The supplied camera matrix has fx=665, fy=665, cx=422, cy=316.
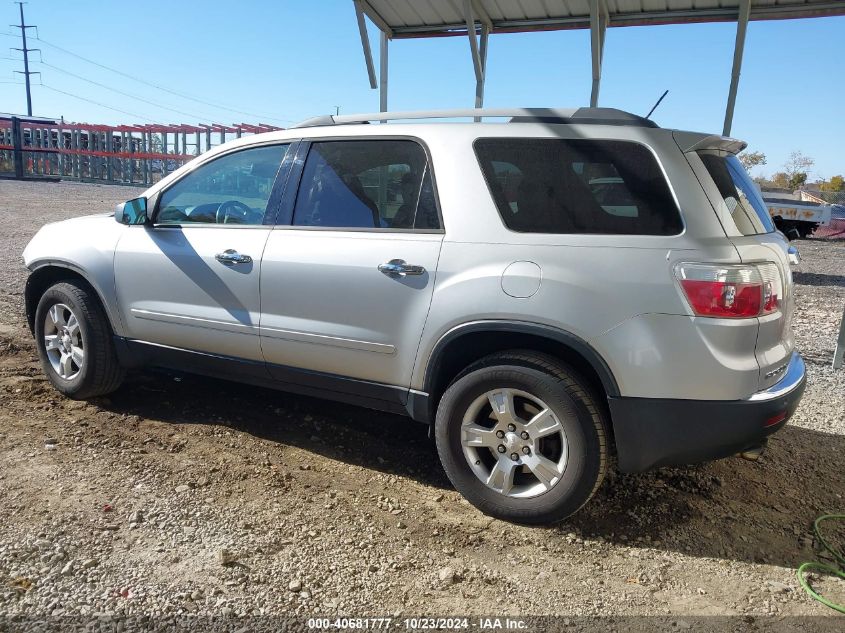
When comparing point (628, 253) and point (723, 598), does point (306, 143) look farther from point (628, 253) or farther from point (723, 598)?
point (723, 598)

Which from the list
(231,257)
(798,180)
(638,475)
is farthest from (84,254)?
(798,180)

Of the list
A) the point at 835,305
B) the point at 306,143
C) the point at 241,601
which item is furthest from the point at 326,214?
the point at 835,305

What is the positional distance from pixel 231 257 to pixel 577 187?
196cm

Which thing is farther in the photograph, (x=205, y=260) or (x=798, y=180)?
(x=798, y=180)

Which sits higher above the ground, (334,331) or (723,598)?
(334,331)

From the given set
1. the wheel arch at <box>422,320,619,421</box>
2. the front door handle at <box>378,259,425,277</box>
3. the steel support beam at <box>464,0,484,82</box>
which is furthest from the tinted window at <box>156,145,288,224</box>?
the steel support beam at <box>464,0,484,82</box>

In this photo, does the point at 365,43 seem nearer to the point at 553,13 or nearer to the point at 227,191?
the point at 553,13

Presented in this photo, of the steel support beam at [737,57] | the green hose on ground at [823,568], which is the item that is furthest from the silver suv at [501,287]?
the steel support beam at [737,57]

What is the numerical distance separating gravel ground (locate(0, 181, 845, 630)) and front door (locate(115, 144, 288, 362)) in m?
0.64

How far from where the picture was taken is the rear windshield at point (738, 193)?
3.00 meters

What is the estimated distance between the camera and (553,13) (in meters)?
8.38

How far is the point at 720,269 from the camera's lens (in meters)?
2.70

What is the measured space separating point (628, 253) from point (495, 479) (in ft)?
4.01

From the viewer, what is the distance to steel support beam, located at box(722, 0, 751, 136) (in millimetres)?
6996
